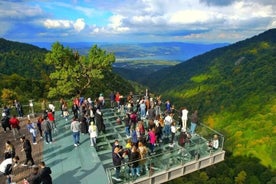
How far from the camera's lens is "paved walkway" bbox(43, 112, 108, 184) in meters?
16.3

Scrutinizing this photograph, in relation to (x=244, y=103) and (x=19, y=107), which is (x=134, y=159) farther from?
(x=244, y=103)

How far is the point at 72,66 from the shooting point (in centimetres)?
4381

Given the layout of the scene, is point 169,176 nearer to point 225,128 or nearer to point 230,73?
point 225,128

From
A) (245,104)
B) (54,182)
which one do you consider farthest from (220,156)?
(245,104)

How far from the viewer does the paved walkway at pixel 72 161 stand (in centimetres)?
1630

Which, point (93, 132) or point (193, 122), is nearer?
point (93, 132)

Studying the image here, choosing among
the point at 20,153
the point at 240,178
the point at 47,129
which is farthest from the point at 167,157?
the point at 240,178

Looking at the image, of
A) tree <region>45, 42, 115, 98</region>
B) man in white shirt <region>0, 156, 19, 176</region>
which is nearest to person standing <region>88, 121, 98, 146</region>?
man in white shirt <region>0, 156, 19, 176</region>

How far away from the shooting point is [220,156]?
20219 mm

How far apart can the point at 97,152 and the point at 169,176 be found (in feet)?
16.2

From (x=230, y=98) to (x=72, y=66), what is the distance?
11523 cm

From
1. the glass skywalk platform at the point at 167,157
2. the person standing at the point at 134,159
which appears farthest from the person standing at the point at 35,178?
the person standing at the point at 134,159

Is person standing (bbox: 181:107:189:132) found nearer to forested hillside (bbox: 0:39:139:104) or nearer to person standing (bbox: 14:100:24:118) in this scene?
person standing (bbox: 14:100:24:118)

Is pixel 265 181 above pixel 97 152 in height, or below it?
A: below
